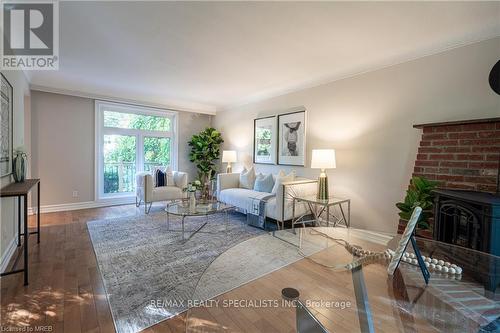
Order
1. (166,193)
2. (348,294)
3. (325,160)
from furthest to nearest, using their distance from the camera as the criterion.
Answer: (166,193) < (325,160) < (348,294)

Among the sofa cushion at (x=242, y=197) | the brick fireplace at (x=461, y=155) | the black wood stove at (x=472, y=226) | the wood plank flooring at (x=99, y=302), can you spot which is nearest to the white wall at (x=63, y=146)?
the wood plank flooring at (x=99, y=302)

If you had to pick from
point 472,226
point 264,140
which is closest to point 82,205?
point 264,140

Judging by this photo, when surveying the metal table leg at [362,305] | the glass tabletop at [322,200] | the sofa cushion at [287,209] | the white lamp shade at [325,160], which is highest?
the white lamp shade at [325,160]

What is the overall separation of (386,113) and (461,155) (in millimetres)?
953

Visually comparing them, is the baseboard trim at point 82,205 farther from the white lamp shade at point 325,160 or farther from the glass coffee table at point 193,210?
the white lamp shade at point 325,160

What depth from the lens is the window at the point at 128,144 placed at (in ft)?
16.1

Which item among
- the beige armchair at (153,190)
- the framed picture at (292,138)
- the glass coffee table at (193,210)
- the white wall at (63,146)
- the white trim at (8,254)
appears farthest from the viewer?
the beige armchair at (153,190)

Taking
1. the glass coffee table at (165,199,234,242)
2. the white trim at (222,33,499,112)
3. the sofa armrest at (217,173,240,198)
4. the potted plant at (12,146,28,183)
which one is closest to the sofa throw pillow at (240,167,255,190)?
the sofa armrest at (217,173,240,198)

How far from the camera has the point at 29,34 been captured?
2455 mm

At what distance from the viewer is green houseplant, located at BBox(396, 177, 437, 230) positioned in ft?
7.70

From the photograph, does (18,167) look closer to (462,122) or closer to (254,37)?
(254,37)

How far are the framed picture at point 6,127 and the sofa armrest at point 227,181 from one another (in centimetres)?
297

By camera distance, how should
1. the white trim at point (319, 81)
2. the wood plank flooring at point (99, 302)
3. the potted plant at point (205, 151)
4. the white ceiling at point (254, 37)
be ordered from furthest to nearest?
the potted plant at point (205, 151) < the white trim at point (319, 81) < the white ceiling at point (254, 37) < the wood plank flooring at point (99, 302)

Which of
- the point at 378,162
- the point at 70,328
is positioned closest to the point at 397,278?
the point at 378,162
